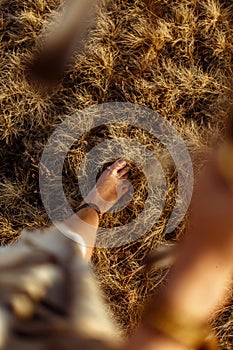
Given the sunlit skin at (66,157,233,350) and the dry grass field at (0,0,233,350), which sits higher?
the sunlit skin at (66,157,233,350)

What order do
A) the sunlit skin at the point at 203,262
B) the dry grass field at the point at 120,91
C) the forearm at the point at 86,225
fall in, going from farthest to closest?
the dry grass field at the point at 120,91, the forearm at the point at 86,225, the sunlit skin at the point at 203,262

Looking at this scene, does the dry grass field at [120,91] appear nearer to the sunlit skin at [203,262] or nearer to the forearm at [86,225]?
the forearm at [86,225]

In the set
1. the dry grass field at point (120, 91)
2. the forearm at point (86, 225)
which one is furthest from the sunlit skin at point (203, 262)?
the dry grass field at point (120, 91)

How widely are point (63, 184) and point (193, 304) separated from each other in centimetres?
181

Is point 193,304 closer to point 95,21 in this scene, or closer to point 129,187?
point 129,187

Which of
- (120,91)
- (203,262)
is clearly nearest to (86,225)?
(120,91)

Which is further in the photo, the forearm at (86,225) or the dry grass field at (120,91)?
the dry grass field at (120,91)

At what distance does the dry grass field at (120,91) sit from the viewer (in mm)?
2285

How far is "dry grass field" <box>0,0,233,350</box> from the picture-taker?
7.50 ft

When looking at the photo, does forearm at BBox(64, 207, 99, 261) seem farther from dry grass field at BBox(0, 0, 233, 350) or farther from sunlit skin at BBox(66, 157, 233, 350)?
sunlit skin at BBox(66, 157, 233, 350)

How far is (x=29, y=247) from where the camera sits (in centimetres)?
153

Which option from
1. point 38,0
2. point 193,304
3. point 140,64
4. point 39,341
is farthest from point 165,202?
point 193,304

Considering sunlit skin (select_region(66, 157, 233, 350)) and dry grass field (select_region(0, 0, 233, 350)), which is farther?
dry grass field (select_region(0, 0, 233, 350))

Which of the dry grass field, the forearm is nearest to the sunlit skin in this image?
the forearm
